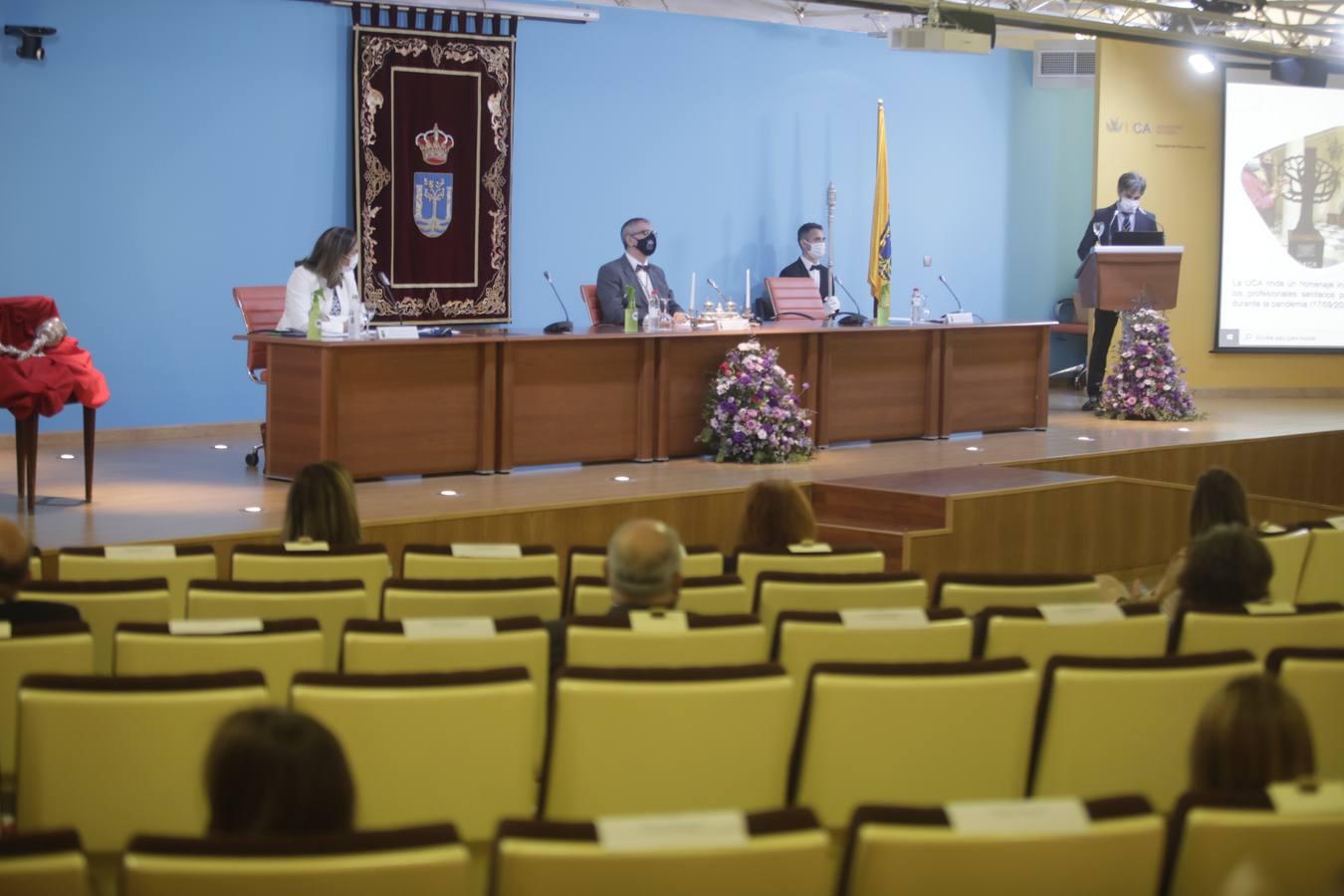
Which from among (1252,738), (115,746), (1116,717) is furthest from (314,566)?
(1252,738)

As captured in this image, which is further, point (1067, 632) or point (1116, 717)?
point (1067, 632)

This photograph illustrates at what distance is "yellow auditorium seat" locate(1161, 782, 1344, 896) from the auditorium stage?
442cm

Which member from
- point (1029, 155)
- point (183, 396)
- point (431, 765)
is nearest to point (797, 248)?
point (1029, 155)

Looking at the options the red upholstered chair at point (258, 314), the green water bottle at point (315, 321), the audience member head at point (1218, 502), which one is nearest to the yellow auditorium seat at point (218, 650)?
the audience member head at point (1218, 502)

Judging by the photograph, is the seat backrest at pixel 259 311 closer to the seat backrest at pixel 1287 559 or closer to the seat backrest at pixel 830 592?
the seat backrest at pixel 830 592

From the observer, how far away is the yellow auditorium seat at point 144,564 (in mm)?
4090

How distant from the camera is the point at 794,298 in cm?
1012

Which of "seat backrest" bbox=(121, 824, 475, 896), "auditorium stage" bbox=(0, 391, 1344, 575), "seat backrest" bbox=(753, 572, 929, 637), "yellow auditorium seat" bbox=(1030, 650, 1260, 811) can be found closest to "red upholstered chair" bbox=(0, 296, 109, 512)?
"auditorium stage" bbox=(0, 391, 1344, 575)

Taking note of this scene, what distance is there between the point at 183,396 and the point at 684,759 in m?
7.63

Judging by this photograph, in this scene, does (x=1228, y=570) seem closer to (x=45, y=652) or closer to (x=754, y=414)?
(x=45, y=652)

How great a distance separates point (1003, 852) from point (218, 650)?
5.02ft

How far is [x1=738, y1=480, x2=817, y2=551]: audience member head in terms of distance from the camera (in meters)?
4.57

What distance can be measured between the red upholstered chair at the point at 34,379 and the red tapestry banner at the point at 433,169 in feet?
10.8

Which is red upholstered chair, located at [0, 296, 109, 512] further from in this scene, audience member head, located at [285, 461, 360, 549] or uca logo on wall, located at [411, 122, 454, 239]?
uca logo on wall, located at [411, 122, 454, 239]
